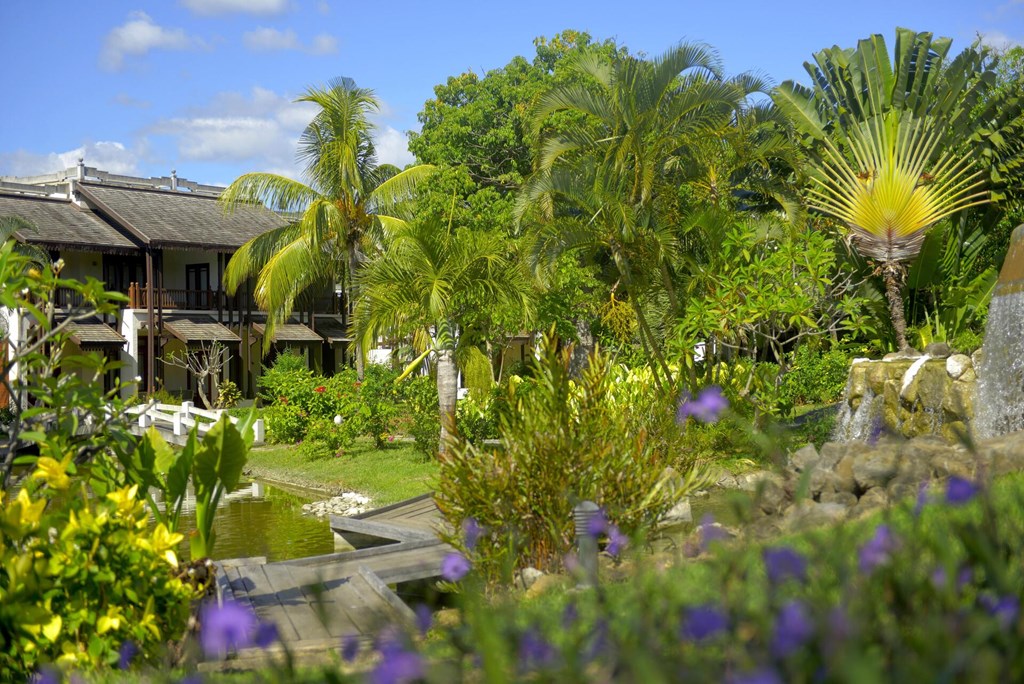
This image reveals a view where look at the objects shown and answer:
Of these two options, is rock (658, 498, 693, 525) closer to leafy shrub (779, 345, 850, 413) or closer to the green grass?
the green grass

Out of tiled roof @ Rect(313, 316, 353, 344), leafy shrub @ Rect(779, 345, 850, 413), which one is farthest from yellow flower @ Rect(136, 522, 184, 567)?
tiled roof @ Rect(313, 316, 353, 344)

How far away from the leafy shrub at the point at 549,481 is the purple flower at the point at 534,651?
17.3 ft

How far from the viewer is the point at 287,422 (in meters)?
22.6

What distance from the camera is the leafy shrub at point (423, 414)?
18.4 metres

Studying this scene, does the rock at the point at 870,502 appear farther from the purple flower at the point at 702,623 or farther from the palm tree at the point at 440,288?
the palm tree at the point at 440,288

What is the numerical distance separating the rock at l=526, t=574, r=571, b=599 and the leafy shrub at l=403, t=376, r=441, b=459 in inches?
398

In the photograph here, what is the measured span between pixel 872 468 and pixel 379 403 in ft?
42.1

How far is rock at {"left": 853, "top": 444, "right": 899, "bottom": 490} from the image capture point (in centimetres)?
870

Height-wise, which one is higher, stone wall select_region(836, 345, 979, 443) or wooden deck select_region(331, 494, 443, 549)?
stone wall select_region(836, 345, 979, 443)

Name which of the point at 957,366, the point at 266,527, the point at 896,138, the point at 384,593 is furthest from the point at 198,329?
the point at 384,593

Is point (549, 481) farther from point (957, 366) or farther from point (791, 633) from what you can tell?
point (957, 366)

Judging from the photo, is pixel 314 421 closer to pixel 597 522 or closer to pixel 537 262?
pixel 537 262

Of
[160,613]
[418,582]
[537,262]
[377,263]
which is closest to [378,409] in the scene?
[377,263]

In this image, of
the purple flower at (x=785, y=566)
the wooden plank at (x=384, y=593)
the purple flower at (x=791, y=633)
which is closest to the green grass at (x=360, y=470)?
the wooden plank at (x=384, y=593)
